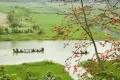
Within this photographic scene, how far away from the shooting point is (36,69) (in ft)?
110

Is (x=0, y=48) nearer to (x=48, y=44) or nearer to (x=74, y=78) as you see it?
(x=48, y=44)

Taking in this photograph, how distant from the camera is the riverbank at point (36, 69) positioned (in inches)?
1198

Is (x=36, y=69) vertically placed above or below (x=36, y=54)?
below

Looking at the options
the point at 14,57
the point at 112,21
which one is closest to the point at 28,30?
the point at 14,57

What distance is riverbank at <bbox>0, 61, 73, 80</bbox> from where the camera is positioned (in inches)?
1198

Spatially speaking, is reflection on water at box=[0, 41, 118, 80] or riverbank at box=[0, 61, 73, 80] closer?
riverbank at box=[0, 61, 73, 80]

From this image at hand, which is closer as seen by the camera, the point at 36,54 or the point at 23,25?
the point at 36,54

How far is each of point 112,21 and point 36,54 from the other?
33.5m

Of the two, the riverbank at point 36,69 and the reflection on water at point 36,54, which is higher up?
the reflection on water at point 36,54

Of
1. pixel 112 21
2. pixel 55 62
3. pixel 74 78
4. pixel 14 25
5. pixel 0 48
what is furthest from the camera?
pixel 14 25

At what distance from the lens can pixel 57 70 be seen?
1314 inches

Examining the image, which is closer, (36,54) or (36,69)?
(36,69)

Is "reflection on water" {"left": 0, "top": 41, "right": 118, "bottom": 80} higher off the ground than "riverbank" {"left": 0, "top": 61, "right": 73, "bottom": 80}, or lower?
higher

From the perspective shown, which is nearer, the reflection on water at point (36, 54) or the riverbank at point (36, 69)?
the riverbank at point (36, 69)
